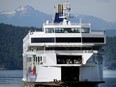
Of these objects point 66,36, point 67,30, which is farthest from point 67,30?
point 66,36

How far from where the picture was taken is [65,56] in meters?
75.4

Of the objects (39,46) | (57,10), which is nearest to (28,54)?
(39,46)

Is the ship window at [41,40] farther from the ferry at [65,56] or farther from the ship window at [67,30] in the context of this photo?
the ship window at [67,30]

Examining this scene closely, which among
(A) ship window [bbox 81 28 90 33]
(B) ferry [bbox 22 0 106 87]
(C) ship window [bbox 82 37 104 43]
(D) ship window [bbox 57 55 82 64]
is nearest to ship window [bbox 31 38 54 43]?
(B) ferry [bbox 22 0 106 87]

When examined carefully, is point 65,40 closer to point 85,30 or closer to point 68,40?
point 68,40

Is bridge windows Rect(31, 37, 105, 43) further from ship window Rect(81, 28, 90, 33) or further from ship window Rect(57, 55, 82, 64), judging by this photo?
ship window Rect(57, 55, 82, 64)

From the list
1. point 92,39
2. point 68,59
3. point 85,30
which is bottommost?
point 68,59

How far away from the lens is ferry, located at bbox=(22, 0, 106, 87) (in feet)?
243

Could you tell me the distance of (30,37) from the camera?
75688 millimetres

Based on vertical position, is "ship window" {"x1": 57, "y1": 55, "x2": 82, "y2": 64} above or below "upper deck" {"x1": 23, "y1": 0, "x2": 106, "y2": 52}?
below

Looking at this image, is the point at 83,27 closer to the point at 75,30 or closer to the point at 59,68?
the point at 75,30

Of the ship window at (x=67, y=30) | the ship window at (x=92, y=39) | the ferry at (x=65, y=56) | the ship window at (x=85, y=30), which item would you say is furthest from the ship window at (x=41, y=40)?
the ship window at (x=85, y=30)

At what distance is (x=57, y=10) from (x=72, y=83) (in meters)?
14.5

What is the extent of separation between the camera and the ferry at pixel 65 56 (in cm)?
7400
